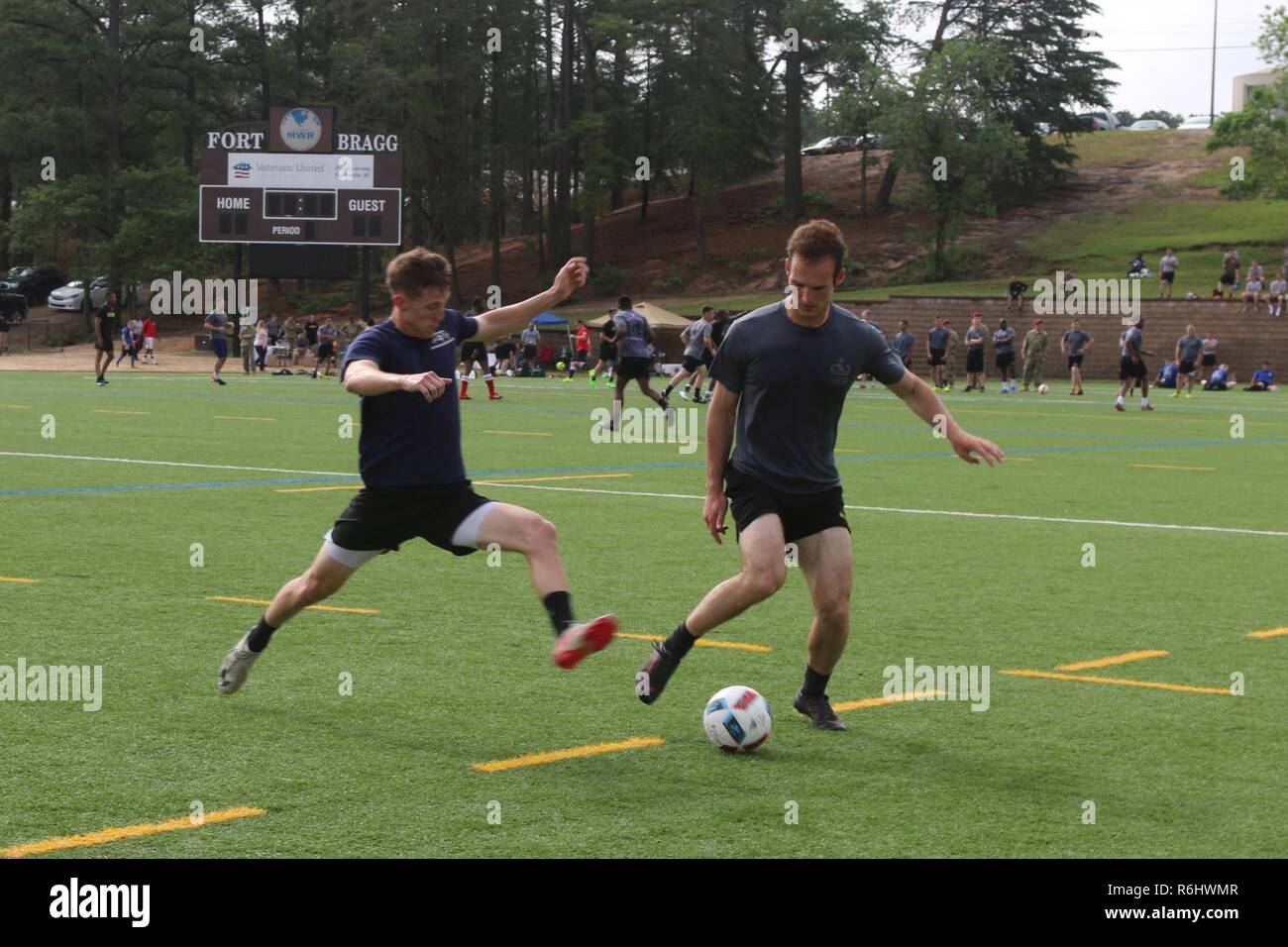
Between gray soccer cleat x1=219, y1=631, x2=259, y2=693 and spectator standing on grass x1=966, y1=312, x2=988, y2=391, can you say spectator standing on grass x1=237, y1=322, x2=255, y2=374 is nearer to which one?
spectator standing on grass x1=966, y1=312, x2=988, y2=391

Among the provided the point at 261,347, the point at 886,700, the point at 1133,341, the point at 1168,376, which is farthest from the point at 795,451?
the point at 261,347

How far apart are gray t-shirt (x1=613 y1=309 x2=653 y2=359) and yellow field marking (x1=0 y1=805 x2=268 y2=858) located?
21.4 meters

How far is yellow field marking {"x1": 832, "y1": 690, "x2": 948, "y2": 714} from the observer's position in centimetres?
745

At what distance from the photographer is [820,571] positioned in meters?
7.02

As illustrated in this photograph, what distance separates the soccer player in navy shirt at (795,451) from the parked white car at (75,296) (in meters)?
72.0

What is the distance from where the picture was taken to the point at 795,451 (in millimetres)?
7062

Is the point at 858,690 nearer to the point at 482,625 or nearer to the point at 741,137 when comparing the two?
the point at 482,625

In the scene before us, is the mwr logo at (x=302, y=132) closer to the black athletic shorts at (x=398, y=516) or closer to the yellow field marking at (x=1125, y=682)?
the yellow field marking at (x=1125, y=682)

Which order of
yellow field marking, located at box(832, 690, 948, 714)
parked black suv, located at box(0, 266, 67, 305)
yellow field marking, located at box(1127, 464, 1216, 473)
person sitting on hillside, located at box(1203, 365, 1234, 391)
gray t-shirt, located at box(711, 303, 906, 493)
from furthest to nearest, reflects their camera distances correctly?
parked black suv, located at box(0, 266, 67, 305) → person sitting on hillside, located at box(1203, 365, 1234, 391) → yellow field marking, located at box(1127, 464, 1216, 473) → yellow field marking, located at box(832, 690, 948, 714) → gray t-shirt, located at box(711, 303, 906, 493)

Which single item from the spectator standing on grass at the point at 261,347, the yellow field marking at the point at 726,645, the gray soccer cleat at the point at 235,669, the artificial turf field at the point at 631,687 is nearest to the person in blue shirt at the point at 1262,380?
the spectator standing on grass at the point at 261,347

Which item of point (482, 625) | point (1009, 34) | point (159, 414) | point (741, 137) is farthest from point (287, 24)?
point (482, 625)

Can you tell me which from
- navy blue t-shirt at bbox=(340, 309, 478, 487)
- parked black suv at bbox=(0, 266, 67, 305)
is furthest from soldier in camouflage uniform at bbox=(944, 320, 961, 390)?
parked black suv at bbox=(0, 266, 67, 305)

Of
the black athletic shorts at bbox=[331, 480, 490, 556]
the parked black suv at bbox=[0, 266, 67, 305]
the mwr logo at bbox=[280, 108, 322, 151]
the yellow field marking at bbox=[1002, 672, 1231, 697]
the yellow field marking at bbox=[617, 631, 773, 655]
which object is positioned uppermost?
the mwr logo at bbox=[280, 108, 322, 151]
